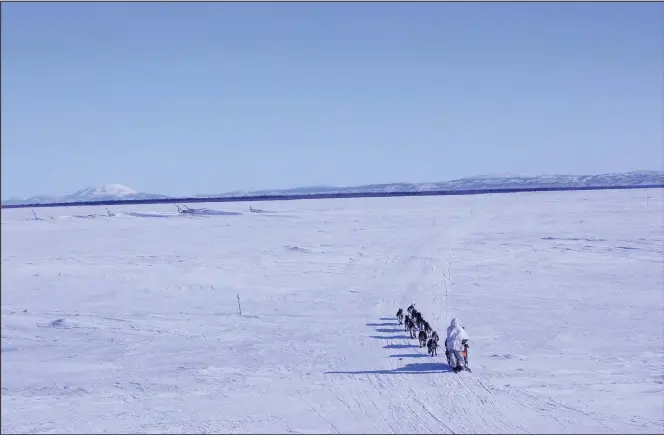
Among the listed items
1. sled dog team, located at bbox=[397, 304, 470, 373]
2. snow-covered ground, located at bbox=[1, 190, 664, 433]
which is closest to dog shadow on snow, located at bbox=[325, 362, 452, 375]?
snow-covered ground, located at bbox=[1, 190, 664, 433]

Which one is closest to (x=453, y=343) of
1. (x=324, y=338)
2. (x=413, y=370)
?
(x=413, y=370)

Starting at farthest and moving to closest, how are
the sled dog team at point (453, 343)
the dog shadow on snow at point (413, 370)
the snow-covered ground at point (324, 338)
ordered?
the sled dog team at point (453, 343)
the dog shadow on snow at point (413, 370)
the snow-covered ground at point (324, 338)

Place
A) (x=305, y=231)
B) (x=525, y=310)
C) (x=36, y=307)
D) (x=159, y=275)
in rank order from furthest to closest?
(x=305, y=231), (x=159, y=275), (x=525, y=310), (x=36, y=307)

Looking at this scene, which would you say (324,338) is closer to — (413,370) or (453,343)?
(413,370)

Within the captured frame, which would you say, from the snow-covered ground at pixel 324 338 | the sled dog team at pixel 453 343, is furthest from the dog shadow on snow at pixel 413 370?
the sled dog team at pixel 453 343

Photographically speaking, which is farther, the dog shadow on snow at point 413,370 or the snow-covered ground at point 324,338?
the dog shadow on snow at point 413,370

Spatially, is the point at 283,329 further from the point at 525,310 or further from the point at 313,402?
the point at 525,310

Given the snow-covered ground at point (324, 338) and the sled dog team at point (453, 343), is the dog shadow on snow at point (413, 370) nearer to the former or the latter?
the snow-covered ground at point (324, 338)

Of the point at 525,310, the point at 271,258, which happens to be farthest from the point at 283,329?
the point at 271,258
